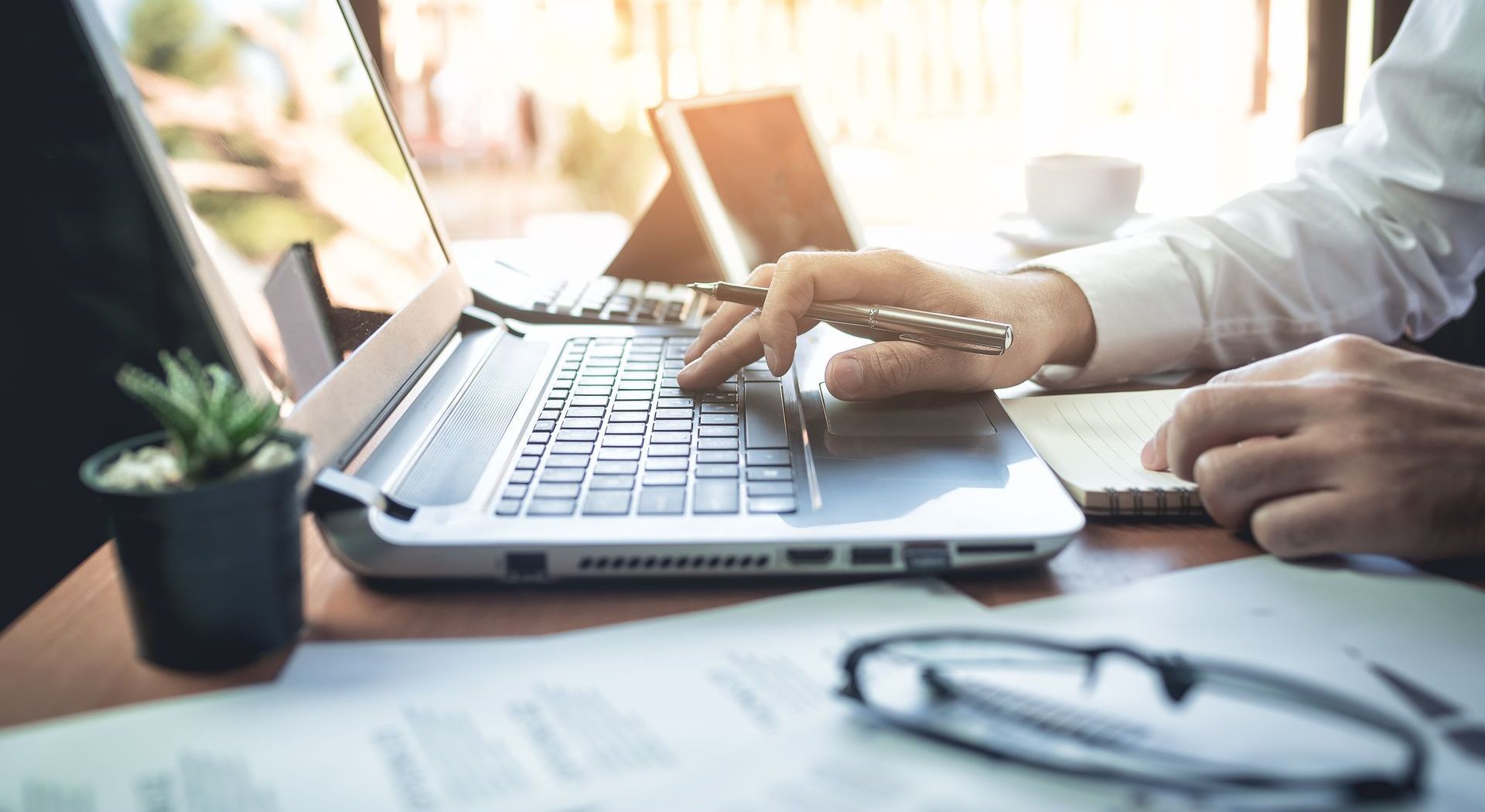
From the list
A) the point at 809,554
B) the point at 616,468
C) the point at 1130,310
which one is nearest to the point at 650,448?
the point at 616,468

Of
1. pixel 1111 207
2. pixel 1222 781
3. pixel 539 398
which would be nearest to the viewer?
pixel 1222 781

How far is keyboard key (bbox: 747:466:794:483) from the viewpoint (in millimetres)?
502

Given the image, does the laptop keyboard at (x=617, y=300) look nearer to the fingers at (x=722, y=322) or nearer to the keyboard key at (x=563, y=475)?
the fingers at (x=722, y=322)

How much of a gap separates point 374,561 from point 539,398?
233 mm

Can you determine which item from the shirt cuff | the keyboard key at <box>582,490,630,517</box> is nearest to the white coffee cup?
the shirt cuff

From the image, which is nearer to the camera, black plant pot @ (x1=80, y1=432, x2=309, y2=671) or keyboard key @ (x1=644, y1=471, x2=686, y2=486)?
black plant pot @ (x1=80, y1=432, x2=309, y2=671)

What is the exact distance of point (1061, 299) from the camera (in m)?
0.74

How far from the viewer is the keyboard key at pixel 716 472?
51cm

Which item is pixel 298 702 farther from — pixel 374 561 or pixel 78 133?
pixel 78 133

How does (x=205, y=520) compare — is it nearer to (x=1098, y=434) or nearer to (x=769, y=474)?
(x=769, y=474)

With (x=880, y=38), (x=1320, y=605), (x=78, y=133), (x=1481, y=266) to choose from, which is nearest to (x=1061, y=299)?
(x=1320, y=605)

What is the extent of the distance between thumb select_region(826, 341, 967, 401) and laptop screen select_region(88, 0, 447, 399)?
27cm

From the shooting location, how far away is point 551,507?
0.47 metres

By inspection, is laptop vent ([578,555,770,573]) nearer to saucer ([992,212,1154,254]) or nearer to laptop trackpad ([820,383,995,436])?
laptop trackpad ([820,383,995,436])
